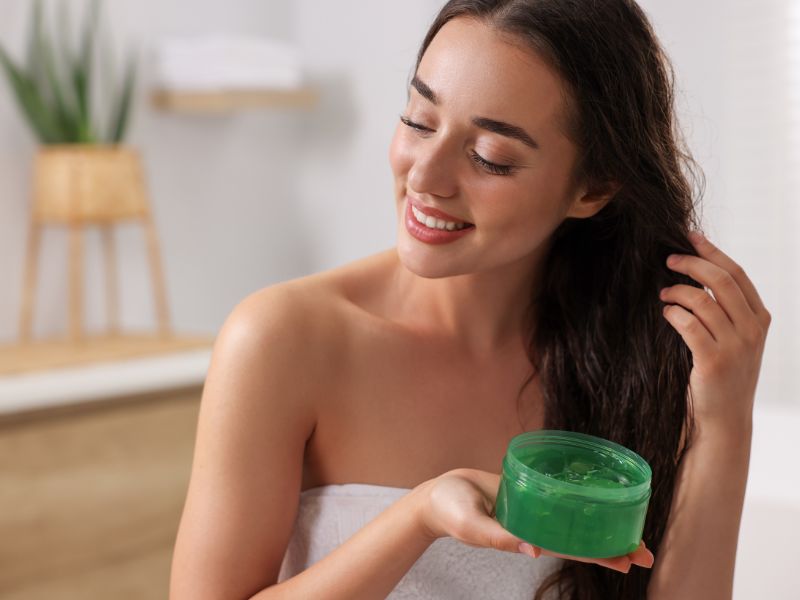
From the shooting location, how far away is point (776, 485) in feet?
5.24

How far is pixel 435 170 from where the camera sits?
1115 mm

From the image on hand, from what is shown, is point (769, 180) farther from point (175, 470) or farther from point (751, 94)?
point (175, 470)

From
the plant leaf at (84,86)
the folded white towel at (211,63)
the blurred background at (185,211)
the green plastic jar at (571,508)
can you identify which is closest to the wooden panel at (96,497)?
the blurred background at (185,211)

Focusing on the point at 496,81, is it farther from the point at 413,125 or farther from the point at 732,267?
the point at 732,267

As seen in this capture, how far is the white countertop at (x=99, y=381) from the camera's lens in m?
2.28

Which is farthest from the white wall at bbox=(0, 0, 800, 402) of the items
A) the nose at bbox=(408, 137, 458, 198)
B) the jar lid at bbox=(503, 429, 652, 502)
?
the jar lid at bbox=(503, 429, 652, 502)

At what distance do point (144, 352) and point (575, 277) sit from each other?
4.90 feet

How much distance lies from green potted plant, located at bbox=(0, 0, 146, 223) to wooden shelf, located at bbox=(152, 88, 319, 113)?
0.12m

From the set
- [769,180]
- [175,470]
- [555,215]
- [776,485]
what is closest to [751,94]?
[769,180]

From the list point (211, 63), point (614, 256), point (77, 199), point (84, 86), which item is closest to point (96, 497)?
point (77, 199)

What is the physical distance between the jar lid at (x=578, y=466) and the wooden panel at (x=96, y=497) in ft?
5.23

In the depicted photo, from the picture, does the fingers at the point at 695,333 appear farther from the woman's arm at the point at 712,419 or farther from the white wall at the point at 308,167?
the white wall at the point at 308,167

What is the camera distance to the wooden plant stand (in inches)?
105

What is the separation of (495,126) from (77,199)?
1.80 meters
